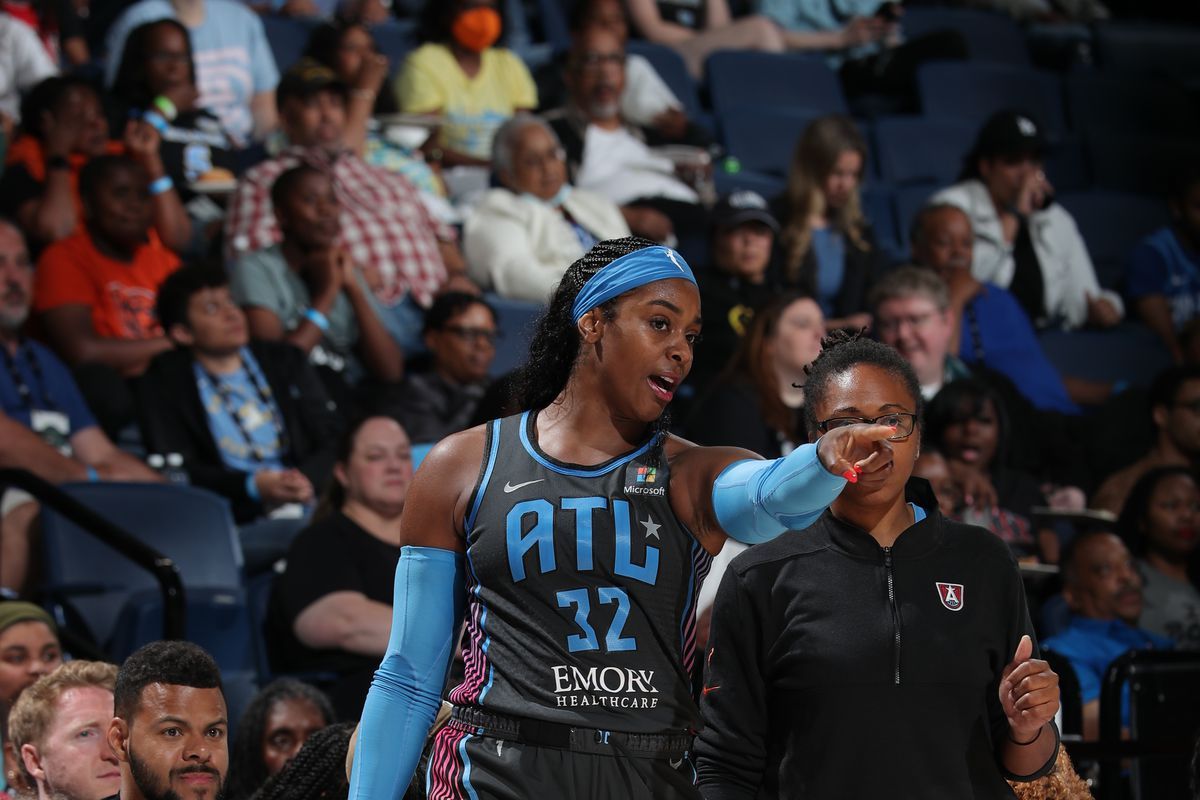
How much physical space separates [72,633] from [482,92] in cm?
413

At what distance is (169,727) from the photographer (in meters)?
3.04

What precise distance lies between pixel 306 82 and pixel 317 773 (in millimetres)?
4196

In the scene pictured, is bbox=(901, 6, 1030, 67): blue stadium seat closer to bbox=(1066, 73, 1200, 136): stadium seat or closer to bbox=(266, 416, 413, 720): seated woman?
bbox=(1066, 73, 1200, 136): stadium seat

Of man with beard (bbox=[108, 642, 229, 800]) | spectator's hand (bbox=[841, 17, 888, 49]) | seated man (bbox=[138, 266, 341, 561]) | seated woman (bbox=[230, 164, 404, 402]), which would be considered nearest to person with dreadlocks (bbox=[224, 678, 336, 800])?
man with beard (bbox=[108, 642, 229, 800])

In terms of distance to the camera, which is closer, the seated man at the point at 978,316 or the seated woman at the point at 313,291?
the seated woman at the point at 313,291

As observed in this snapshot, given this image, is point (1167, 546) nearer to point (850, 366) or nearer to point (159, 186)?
point (850, 366)

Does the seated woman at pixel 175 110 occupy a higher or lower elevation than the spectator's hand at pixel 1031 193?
higher

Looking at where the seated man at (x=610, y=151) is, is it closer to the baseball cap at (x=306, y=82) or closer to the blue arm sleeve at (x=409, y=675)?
the baseball cap at (x=306, y=82)

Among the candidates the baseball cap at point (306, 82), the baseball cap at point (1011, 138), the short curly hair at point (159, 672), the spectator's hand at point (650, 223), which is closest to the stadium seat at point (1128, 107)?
Answer: the baseball cap at point (1011, 138)

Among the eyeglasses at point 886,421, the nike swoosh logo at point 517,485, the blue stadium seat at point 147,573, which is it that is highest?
the eyeglasses at point 886,421

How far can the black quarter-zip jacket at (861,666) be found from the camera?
256 centimetres

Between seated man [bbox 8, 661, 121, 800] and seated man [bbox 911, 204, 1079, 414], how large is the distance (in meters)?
4.65

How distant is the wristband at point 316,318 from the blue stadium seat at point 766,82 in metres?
3.44

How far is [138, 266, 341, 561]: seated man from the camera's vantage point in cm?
584
